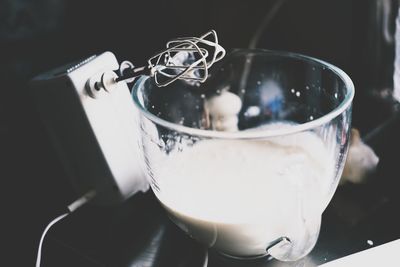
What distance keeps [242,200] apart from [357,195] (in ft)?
0.76

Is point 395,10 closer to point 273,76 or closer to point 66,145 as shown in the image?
point 273,76

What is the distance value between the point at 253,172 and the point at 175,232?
0.52ft

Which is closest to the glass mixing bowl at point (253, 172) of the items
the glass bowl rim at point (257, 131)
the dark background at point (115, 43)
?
the glass bowl rim at point (257, 131)

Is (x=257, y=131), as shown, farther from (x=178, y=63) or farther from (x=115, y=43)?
(x=115, y=43)

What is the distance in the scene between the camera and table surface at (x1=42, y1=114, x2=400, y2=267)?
1.85 feet

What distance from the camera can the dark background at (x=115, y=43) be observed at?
70 cm

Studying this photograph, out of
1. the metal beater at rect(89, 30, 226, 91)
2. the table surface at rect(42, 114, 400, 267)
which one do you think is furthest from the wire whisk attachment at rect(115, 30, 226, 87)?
the table surface at rect(42, 114, 400, 267)

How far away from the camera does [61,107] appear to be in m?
0.58

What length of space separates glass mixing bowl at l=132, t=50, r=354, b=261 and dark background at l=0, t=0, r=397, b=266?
183 mm

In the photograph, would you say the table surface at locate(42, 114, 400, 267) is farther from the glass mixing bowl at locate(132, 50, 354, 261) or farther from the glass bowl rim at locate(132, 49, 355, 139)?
the glass bowl rim at locate(132, 49, 355, 139)

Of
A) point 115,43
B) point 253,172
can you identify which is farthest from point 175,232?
point 115,43

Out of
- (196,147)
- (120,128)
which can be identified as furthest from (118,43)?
Answer: (196,147)

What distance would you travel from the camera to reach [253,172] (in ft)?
1.65

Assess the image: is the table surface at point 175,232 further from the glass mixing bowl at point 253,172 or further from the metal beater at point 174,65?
the metal beater at point 174,65
